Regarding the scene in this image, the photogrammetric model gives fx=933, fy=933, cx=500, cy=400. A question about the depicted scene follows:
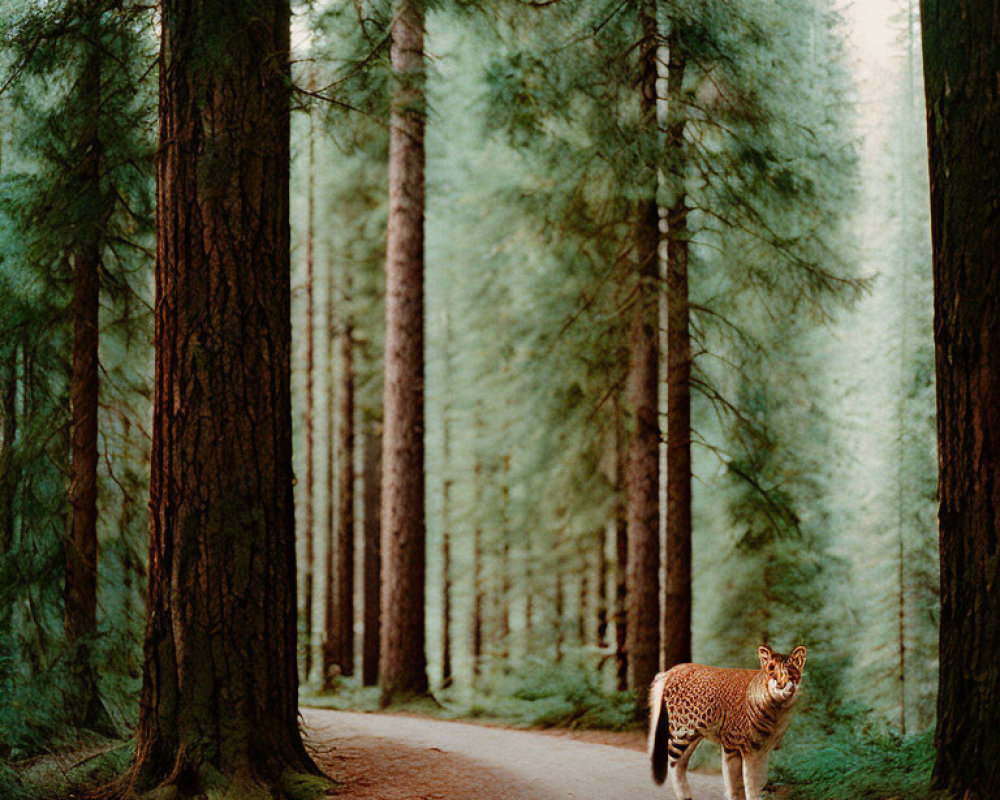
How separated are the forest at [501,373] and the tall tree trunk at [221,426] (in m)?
0.02

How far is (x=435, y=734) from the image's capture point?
848cm

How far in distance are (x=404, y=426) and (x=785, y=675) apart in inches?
320

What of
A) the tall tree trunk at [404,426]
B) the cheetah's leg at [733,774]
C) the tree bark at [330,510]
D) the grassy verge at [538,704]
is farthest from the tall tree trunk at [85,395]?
the tree bark at [330,510]

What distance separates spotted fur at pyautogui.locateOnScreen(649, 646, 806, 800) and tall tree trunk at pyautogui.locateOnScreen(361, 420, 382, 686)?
11540 mm

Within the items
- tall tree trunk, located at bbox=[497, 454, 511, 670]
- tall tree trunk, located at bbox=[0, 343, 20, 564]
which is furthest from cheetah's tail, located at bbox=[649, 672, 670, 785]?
tall tree trunk, located at bbox=[497, 454, 511, 670]

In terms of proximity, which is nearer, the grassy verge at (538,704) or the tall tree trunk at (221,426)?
the tall tree trunk at (221,426)

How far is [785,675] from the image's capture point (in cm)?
514

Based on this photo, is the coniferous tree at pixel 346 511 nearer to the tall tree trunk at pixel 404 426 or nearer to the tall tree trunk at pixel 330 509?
the tall tree trunk at pixel 330 509

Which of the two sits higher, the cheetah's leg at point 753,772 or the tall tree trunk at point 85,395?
the tall tree trunk at point 85,395

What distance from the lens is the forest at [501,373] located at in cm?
573

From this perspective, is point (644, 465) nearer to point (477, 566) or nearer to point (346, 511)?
point (346, 511)

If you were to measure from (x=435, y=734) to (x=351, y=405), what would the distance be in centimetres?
1068

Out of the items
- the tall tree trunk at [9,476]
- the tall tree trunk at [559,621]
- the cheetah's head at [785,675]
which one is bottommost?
the tall tree trunk at [559,621]

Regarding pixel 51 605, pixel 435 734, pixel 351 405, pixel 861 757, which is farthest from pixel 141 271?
pixel 351 405
